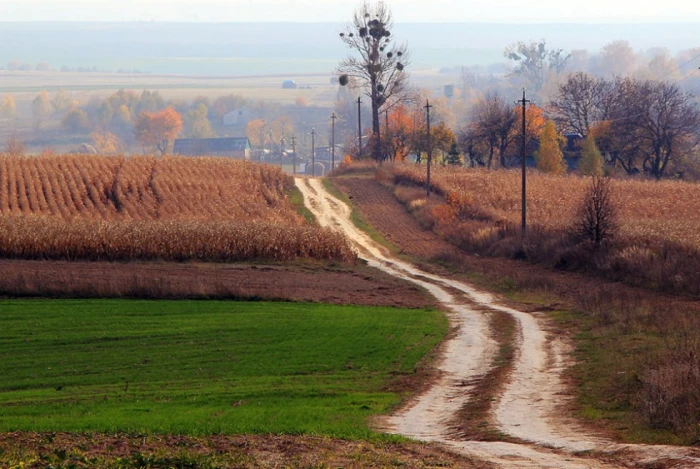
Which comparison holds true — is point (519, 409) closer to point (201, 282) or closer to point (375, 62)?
point (201, 282)

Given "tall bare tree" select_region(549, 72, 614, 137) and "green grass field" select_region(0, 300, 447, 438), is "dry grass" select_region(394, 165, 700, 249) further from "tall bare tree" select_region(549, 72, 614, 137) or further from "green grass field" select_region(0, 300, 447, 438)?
"tall bare tree" select_region(549, 72, 614, 137)

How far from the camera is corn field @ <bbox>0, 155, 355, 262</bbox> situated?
40.4 metres

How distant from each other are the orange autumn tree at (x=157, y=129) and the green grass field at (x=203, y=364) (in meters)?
140

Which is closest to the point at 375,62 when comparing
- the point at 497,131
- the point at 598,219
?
the point at 497,131

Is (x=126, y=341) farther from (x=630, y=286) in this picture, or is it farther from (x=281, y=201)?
(x=281, y=201)

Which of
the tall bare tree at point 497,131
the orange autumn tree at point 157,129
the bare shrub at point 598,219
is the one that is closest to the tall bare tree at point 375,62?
the tall bare tree at point 497,131

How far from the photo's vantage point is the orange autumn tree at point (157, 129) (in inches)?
6560

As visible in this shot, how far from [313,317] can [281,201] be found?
3410cm

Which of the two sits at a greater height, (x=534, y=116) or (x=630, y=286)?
(x=534, y=116)

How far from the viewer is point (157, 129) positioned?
169500mm

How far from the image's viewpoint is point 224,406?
58.1 feet

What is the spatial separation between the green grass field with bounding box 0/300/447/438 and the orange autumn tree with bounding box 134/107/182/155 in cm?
14047

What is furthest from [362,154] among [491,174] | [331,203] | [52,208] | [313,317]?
[313,317]

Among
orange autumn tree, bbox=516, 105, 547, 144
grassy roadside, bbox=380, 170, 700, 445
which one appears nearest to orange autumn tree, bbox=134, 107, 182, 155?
orange autumn tree, bbox=516, 105, 547, 144
